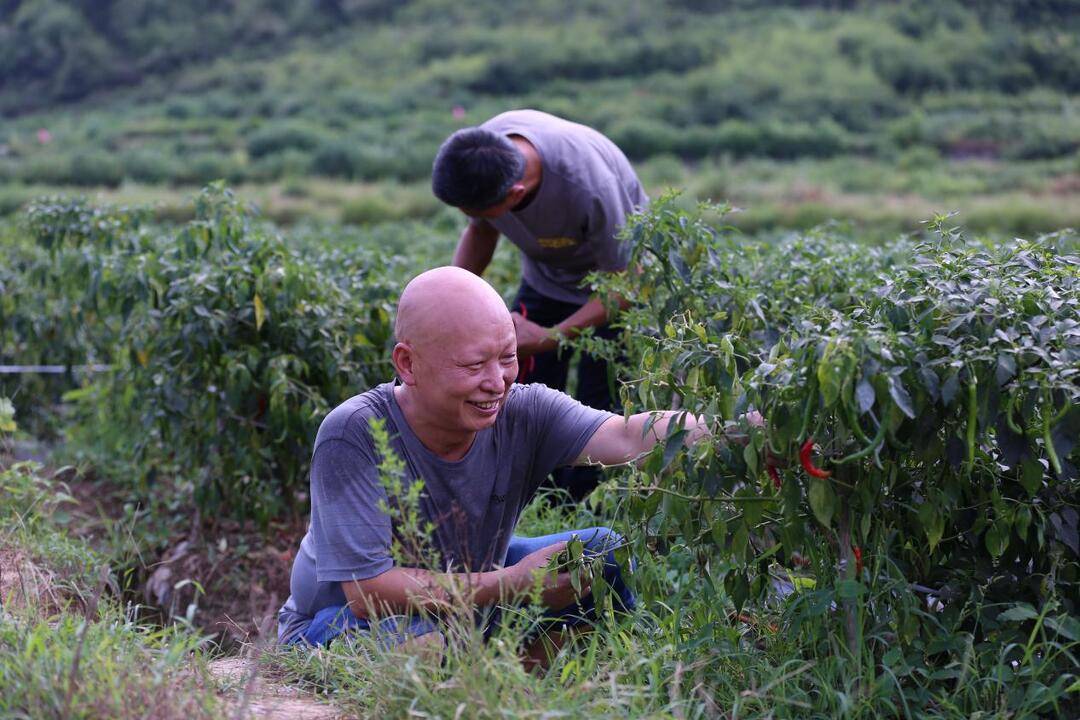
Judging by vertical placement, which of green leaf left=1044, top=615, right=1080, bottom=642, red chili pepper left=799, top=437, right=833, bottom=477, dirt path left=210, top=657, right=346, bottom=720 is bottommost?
dirt path left=210, top=657, right=346, bottom=720

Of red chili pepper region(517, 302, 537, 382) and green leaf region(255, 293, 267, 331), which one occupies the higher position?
green leaf region(255, 293, 267, 331)

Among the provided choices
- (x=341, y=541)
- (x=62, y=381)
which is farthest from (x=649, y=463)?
(x=62, y=381)

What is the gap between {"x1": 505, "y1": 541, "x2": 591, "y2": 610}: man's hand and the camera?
2.86 metres


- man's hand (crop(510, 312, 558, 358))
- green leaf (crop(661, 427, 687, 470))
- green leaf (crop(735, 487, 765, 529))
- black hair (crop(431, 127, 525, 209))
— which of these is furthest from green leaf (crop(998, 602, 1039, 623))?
black hair (crop(431, 127, 525, 209))

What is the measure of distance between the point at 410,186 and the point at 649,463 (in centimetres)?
1770

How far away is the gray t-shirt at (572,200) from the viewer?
4250 mm

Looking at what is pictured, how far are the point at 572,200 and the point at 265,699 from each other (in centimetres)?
208

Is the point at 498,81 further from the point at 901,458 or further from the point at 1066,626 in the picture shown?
the point at 1066,626

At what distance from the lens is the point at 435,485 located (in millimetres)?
3021

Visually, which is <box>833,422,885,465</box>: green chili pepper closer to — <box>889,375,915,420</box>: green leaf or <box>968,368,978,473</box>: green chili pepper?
<box>889,375,915,420</box>: green leaf

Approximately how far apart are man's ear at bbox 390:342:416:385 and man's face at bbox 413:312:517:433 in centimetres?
2

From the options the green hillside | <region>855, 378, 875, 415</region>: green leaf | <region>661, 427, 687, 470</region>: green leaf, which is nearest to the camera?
<region>855, 378, 875, 415</region>: green leaf

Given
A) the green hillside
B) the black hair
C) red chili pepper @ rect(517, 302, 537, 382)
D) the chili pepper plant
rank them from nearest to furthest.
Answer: the chili pepper plant < the black hair < red chili pepper @ rect(517, 302, 537, 382) < the green hillside

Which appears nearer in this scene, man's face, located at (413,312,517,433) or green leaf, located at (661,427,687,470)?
green leaf, located at (661,427,687,470)
